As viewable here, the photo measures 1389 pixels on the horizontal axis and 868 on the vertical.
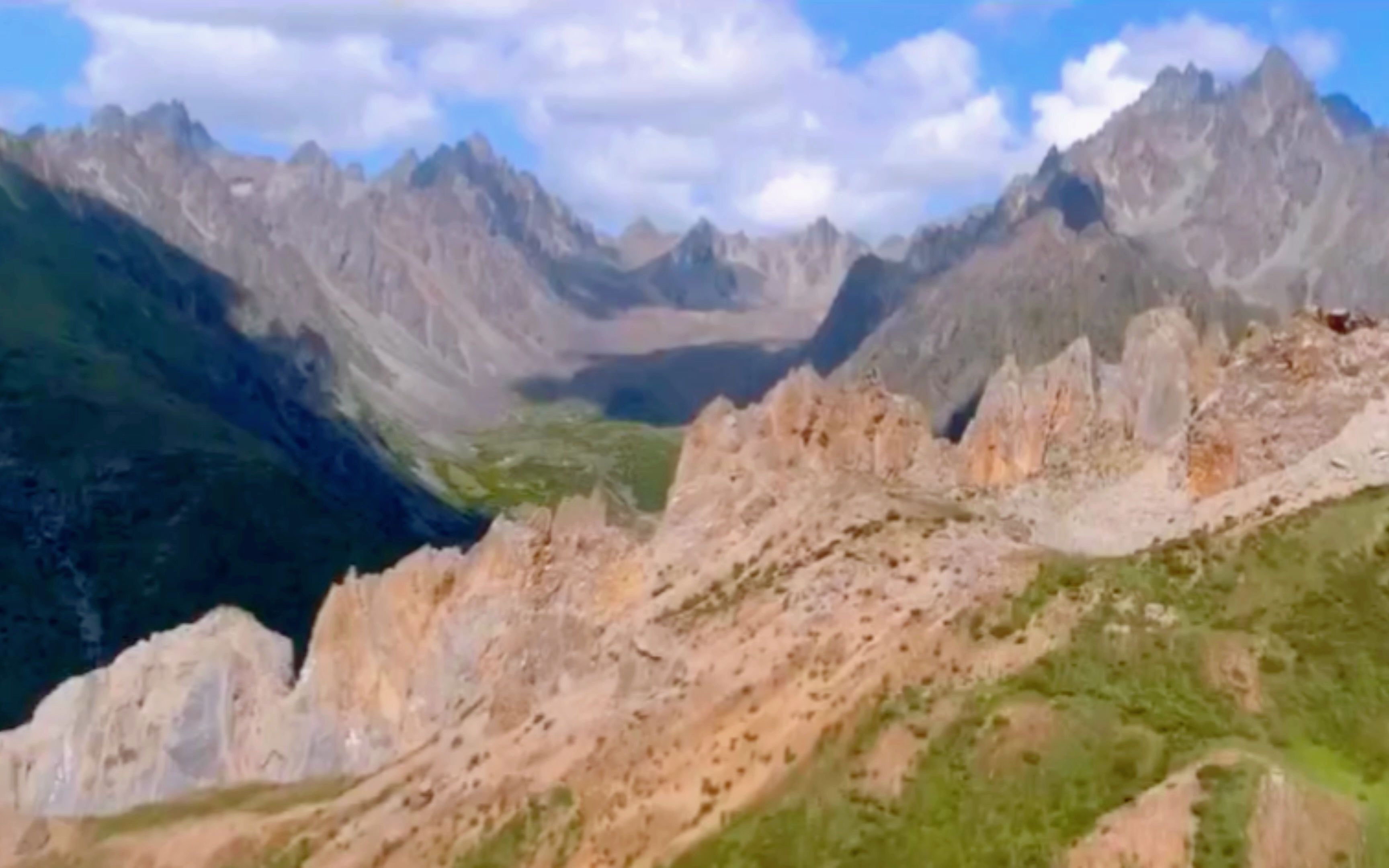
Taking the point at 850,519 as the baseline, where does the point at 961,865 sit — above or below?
below

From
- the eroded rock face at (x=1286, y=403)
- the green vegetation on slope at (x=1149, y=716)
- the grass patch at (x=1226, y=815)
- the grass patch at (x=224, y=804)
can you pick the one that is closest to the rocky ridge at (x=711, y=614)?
the eroded rock face at (x=1286, y=403)

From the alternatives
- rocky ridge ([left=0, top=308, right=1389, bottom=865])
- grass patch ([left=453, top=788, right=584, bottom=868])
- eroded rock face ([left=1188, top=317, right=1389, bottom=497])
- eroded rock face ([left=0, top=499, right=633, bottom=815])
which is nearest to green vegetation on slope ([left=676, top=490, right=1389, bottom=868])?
rocky ridge ([left=0, top=308, right=1389, bottom=865])

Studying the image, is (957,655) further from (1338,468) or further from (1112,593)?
(1338,468)

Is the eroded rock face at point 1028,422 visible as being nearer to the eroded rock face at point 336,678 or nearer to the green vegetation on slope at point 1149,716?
the eroded rock face at point 336,678

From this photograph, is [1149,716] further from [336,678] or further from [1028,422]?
[336,678]

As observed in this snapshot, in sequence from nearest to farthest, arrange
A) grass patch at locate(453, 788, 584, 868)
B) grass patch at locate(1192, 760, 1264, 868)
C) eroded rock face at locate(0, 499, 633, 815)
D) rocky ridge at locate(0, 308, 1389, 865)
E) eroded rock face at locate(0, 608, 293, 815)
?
grass patch at locate(1192, 760, 1264, 868) → rocky ridge at locate(0, 308, 1389, 865) → grass patch at locate(453, 788, 584, 868) → eroded rock face at locate(0, 499, 633, 815) → eroded rock face at locate(0, 608, 293, 815)

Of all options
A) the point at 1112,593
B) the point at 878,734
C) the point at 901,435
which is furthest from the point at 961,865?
the point at 901,435

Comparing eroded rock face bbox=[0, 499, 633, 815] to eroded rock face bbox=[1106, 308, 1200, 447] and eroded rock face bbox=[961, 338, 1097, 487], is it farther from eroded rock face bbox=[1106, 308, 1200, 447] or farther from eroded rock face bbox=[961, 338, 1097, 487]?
eroded rock face bbox=[1106, 308, 1200, 447]
